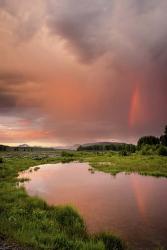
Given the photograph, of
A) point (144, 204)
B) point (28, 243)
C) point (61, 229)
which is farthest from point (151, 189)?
point (28, 243)

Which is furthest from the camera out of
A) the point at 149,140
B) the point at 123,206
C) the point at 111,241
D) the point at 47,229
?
the point at 149,140

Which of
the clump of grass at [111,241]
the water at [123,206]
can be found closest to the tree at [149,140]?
the water at [123,206]

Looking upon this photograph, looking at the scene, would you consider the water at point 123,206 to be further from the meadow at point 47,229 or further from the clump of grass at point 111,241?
the meadow at point 47,229

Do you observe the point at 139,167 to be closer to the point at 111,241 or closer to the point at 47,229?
the point at 47,229

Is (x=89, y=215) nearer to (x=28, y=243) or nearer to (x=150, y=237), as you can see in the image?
(x=150, y=237)

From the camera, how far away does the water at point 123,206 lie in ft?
54.4

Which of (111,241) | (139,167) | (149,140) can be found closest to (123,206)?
(111,241)

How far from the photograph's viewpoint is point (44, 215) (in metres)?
18.5

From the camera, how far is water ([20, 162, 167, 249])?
16594mm

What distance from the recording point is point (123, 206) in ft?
77.2

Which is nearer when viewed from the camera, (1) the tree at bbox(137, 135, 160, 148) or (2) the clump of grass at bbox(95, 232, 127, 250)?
(2) the clump of grass at bbox(95, 232, 127, 250)

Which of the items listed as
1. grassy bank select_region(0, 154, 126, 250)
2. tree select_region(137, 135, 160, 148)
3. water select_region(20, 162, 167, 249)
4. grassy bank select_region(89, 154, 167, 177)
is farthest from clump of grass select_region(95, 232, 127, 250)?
tree select_region(137, 135, 160, 148)

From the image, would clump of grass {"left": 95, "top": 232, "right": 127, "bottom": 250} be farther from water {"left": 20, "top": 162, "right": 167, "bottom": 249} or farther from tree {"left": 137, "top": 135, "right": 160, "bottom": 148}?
tree {"left": 137, "top": 135, "right": 160, "bottom": 148}

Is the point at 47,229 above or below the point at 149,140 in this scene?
below
